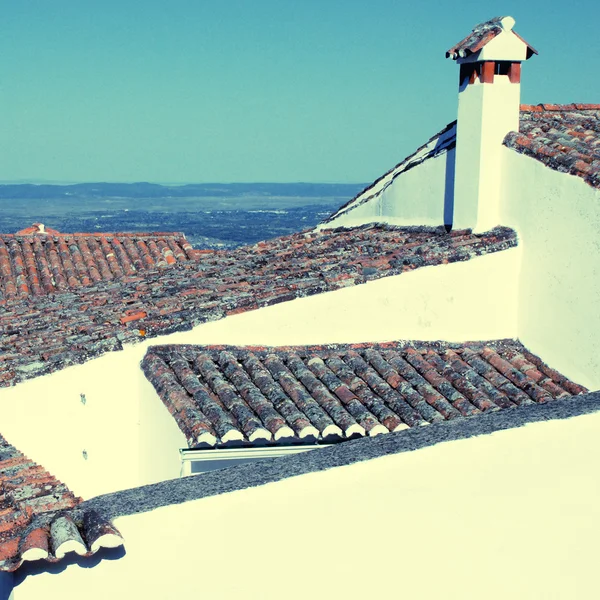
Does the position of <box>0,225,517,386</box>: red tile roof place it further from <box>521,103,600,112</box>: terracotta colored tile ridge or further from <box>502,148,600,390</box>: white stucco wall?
<box>521,103,600,112</box>: terracotta colored tile ridge

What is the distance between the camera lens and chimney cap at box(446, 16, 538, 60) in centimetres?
973

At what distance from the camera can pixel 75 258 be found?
15.9 metres

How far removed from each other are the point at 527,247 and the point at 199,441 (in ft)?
14.0

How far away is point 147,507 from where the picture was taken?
4051 mm

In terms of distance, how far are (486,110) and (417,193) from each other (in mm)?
2045

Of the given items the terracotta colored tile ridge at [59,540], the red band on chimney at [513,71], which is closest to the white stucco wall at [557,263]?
the red band on chimney at [513,71]

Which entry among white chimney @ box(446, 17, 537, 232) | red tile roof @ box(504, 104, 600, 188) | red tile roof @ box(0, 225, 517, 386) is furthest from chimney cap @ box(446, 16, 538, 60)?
red tile roof @ box(0, 225, 517, 386)

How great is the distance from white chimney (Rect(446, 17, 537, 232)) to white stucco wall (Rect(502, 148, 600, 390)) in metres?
0.22

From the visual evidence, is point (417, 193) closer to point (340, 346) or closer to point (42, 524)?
point (340, 346)

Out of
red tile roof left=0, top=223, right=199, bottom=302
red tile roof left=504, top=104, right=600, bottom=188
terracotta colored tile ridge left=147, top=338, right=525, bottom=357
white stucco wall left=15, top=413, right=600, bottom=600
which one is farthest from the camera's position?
red tile roof left=0, top=223, right=199, bottom=302

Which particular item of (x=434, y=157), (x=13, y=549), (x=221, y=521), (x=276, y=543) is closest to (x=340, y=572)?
(x=276, y=543)

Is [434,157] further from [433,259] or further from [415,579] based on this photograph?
[415,579]

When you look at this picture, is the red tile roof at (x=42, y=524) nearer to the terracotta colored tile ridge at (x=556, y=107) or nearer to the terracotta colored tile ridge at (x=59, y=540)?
the terracotta colored tile ridge at (x=59, y=540)

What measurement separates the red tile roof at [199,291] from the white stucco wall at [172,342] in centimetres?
12
